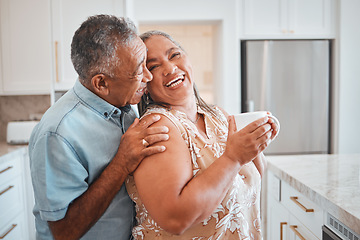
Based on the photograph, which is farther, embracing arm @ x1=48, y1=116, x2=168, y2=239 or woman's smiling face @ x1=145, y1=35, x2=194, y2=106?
woman's smiling face @ x1=145, y1=35, x2=194, y2=106

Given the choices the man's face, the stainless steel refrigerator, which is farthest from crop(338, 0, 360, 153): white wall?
the man's face

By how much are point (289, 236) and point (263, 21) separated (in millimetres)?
2745

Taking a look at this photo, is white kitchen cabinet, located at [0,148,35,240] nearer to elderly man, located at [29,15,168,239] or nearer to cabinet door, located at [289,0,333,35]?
elderly man, located at [29,15,168,239]

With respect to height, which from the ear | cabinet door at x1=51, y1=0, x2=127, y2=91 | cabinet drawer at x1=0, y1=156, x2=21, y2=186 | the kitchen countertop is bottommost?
cabinet drawer at x1=0, y1=156, x2=21, y2=186

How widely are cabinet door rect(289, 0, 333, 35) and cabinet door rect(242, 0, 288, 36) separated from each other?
0.09m

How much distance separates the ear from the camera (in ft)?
3.28

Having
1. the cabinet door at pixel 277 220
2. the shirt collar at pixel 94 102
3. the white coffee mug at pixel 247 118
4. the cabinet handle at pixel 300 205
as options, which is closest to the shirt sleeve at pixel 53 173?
the shirt collar at pixel 94 102

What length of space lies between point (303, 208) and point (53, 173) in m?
1.08

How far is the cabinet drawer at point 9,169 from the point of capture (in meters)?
2.32

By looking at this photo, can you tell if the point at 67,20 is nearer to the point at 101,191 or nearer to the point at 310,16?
the point at 101,191

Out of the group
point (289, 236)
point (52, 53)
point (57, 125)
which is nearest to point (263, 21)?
point (52, 53)

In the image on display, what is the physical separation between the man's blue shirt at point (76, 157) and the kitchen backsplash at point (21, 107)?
262 centimetres

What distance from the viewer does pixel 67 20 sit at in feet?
9.53

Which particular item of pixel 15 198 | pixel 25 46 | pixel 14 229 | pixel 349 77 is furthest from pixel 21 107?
pixel 349 77
